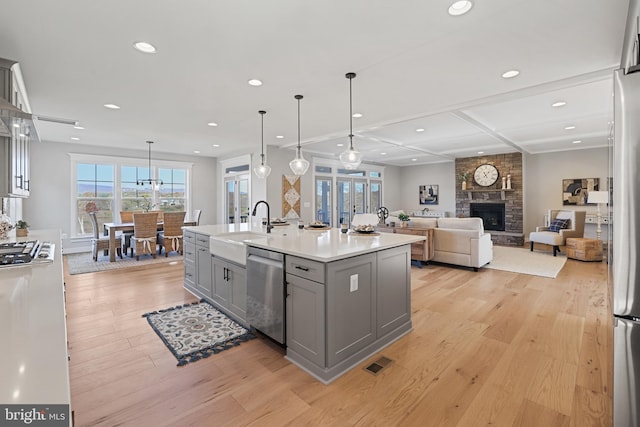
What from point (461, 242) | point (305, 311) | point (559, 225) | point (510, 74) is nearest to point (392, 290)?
point (305, 311)

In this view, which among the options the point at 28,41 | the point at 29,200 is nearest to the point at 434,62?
the point at 28,41

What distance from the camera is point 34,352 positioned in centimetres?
83

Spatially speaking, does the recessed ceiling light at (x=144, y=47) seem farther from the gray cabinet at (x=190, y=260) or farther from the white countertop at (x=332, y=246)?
the gray cabinet at (x=190, y=260)

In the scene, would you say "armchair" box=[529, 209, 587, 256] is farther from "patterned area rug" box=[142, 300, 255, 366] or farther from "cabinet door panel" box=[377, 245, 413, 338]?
"patterned area rug" box=[142, 300, 255, 366]

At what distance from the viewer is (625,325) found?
113cm

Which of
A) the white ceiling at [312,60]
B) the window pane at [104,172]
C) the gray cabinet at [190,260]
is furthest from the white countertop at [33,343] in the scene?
the window pane at [104,172]

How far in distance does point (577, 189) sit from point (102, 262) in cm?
1152

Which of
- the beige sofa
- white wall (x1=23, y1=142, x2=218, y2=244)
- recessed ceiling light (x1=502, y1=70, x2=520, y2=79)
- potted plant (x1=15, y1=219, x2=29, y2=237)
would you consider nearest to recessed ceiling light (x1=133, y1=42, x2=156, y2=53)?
potted plant (x1=15, y1=219, x2=29, y2=237)

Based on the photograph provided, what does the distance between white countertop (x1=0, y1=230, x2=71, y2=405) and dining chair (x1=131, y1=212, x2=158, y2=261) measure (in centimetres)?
498

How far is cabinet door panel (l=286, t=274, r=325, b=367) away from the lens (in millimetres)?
2197

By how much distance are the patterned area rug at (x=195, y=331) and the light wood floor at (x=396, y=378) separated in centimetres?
10

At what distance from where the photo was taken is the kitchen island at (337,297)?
2.20 m

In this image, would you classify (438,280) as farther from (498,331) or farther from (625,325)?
(625,325)

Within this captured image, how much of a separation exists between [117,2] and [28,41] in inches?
44.9
